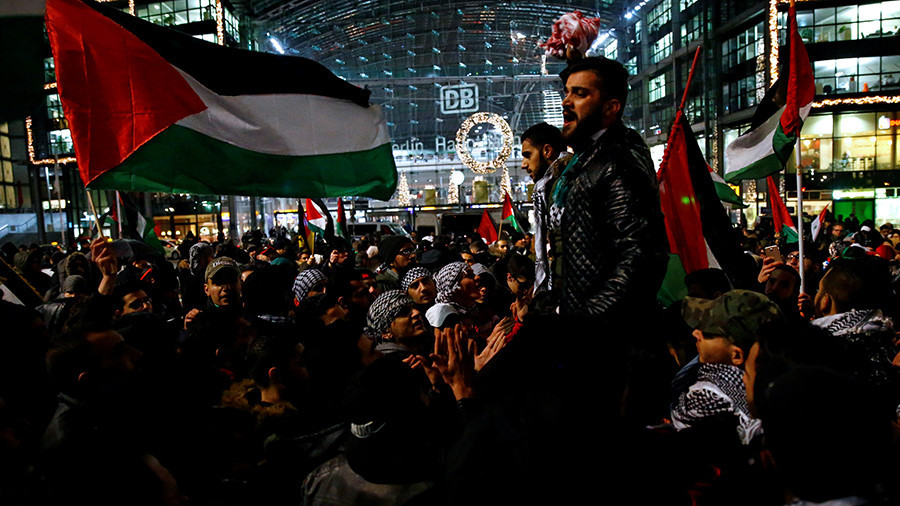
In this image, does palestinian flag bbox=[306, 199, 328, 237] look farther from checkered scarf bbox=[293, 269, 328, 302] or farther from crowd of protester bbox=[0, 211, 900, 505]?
crowd of protester bbox=[0, 211, 900, 505]

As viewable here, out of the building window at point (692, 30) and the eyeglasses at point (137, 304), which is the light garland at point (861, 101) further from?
the eyeglasses at point (137, 304)

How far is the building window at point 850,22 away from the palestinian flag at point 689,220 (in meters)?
34.6

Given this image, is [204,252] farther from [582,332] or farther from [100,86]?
[582,332]

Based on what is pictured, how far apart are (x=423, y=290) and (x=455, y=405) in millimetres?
3277

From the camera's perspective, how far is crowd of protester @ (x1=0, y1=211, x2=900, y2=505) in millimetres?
1402

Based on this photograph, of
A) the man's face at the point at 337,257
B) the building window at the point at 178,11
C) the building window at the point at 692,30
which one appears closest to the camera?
the man's face at the point at 337,257

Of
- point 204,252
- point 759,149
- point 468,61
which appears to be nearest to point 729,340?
point 759,149

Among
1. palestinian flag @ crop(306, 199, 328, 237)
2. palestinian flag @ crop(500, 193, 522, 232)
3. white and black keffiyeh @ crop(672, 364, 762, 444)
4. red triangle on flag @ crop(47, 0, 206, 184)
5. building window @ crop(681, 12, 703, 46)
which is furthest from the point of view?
building window @ crop(681, 12, 703, 46)

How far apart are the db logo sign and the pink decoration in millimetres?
42239

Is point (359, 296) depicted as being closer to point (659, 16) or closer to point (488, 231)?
point (488, 231)

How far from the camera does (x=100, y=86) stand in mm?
3627

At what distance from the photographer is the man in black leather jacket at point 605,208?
218 cm

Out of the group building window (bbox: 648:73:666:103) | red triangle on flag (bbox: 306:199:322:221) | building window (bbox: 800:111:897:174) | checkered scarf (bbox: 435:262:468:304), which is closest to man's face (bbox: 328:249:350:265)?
red triangle on flag (bbox: 306:199:322:221)

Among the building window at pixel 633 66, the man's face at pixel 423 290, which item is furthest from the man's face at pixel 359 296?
the building window at pixel 633 66
